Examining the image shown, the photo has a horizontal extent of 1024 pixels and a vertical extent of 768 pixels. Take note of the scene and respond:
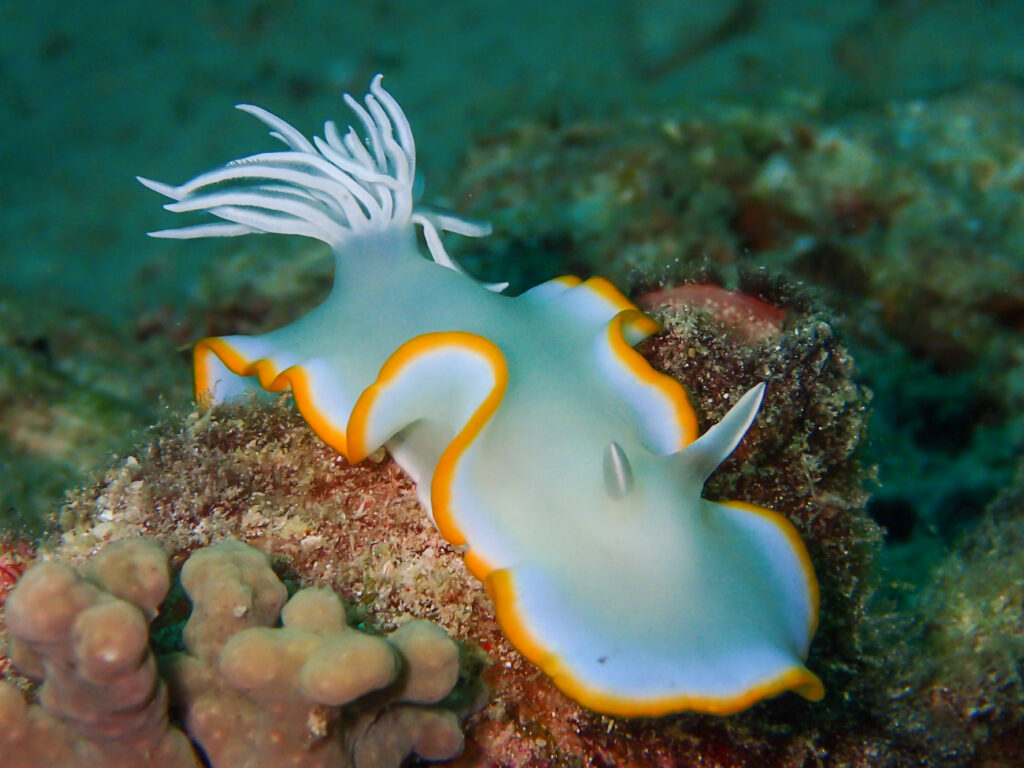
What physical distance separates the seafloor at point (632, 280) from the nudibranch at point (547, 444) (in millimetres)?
340

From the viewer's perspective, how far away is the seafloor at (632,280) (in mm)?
2406

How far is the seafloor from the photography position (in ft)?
7.89

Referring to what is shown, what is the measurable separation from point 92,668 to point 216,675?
35cm

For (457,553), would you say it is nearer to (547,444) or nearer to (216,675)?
(547,444)

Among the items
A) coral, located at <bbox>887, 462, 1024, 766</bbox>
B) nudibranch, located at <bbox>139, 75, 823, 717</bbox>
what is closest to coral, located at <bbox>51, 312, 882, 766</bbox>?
nudibranch, located at <bbox>139, 75, 823, 717</bbox>

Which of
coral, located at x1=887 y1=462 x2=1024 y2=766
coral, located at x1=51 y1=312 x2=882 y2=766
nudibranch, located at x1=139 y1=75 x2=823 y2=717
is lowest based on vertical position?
coral, located at x1=887 y1=462 x2=1024 y2=766

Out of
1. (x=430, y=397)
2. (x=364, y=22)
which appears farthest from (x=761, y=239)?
(x=364, y=22)

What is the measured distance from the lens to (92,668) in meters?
1.59

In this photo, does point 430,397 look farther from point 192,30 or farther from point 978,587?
point 192,30

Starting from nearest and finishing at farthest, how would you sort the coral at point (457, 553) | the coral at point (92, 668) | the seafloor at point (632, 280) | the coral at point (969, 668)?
Answer: 1. the coral at point (92, 668)
2. the coral at point (457, 553)
3. the seafloor at point (632, 280)
4. the coral at point (969, 668)

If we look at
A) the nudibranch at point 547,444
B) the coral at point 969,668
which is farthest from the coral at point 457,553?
the coral at point 969,668

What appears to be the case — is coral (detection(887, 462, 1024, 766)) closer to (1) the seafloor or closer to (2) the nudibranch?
(1) the seafloor

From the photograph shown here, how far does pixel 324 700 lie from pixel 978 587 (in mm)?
3441

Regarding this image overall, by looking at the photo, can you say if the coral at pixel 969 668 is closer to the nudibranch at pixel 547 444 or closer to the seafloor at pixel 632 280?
the seafloor at pixel 632 280
